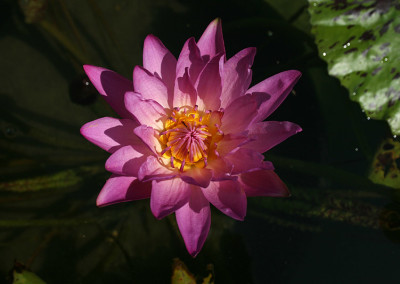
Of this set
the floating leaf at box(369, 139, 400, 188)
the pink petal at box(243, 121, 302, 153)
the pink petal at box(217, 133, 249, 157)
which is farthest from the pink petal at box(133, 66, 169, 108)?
the floating leaf at box(369, 139, 400, 188)

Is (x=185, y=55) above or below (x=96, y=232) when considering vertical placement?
above

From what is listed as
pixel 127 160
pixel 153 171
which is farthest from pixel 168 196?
pixel 127 160

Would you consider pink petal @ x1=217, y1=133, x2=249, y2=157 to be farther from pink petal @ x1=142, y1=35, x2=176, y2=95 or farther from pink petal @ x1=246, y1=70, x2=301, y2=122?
pink petal @ x1=142, y1=35, x2=176, y2=95

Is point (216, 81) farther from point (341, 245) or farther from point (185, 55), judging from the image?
point (341, 245)

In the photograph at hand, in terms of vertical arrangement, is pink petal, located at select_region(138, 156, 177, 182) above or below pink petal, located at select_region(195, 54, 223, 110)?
below

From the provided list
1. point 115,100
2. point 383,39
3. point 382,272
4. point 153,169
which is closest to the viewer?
point 153,169

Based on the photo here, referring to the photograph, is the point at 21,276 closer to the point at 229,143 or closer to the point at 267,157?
the point at 229,143

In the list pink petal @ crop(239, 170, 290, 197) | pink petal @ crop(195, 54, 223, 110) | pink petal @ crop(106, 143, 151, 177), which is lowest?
pink petal @ crop(239, 170, 290, 197)

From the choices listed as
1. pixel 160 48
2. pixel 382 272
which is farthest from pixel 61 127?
pixel 382 272
